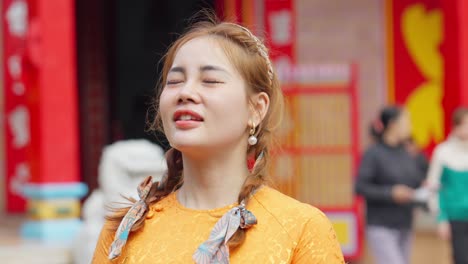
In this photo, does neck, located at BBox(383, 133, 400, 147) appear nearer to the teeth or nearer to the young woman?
the young woman

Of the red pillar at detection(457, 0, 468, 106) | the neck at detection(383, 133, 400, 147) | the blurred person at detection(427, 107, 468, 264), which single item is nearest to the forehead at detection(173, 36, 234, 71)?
the neck at detection(383, 133, 400, 147)

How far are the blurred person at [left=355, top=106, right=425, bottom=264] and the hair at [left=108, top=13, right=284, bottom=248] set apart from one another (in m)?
3.94

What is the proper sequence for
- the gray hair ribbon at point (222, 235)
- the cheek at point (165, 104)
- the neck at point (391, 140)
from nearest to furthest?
1. the gray hair ribbon at point (222, 235)
2. the cheek at point (165, 104)
3. the neck at point (391, 140)

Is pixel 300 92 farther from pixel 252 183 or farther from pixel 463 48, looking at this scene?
pixel 252 183

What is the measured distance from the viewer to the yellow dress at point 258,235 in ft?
5.96

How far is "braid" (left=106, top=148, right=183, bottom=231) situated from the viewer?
2012mm

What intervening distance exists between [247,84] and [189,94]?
0.50 ft

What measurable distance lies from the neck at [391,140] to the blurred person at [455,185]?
331mm

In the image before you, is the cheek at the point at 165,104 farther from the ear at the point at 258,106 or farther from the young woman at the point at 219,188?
the ear at the point at 258,106

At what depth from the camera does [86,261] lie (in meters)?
5.00

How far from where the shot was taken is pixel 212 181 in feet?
6.31

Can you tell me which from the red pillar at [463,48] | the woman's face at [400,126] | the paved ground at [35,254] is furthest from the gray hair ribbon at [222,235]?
the red pillar at [463,48]

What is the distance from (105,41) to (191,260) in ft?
31.2

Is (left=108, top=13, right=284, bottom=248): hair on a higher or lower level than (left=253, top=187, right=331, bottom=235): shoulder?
higher
